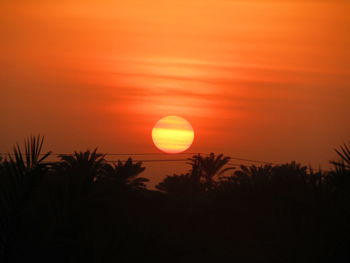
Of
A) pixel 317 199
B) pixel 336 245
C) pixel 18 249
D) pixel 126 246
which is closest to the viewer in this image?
pixel 18 249

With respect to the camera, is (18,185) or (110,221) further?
(110,221)

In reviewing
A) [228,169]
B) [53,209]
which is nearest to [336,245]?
[53,209]

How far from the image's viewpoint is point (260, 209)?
16.7 metres

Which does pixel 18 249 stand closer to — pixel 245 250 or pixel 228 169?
pixel 245 250

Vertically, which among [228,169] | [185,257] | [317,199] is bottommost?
[185,257]

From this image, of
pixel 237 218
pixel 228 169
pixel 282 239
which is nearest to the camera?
pixel 282 239

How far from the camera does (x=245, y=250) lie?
1677 centimetres

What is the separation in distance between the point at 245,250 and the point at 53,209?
27.3ft

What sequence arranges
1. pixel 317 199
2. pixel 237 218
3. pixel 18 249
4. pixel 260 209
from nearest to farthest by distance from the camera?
1. pixel 18 249
2. pixel 317 199
3. pixel 260 209
4. pixel 237 218

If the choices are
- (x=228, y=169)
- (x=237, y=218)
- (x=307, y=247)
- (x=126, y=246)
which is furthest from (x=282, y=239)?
(x=228, y=169)

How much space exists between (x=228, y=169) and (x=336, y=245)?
140ft

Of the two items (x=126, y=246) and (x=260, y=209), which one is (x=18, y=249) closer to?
(x=126, y=246)

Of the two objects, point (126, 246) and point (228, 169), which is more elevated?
point (228, 169)

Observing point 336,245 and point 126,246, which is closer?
point 126,246
